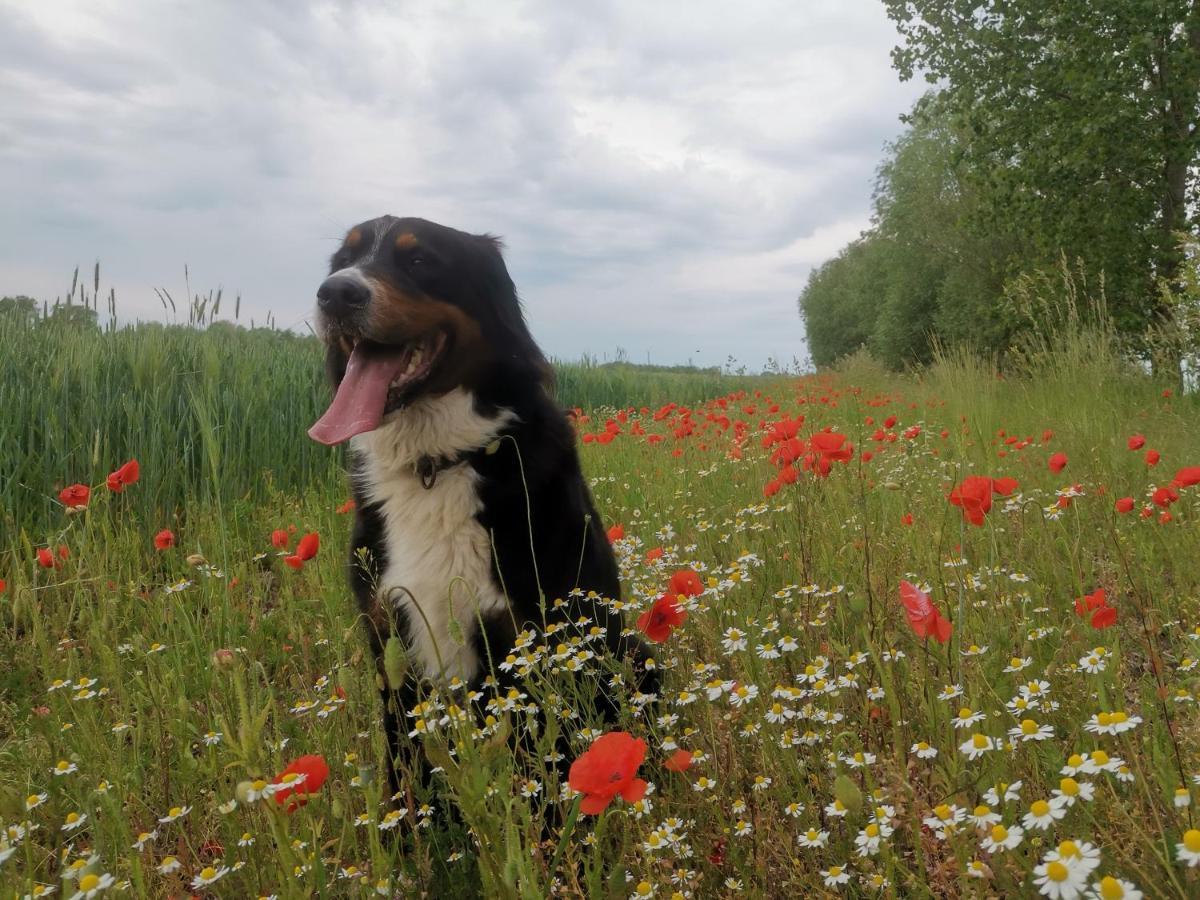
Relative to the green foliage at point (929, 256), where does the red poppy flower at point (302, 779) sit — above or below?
below

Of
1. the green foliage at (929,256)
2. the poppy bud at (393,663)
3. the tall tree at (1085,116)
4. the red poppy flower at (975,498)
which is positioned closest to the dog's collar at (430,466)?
the poppy bud at (393,663)

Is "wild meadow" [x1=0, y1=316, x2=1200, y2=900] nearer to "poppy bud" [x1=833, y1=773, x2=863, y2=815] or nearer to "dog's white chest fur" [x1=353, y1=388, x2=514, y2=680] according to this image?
"poppy bud" [x1=833, y1=773, x2=863, y2=815]

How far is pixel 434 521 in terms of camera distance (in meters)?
2.54

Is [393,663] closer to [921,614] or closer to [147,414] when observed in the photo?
[921,614]

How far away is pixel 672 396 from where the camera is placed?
19.7 metres

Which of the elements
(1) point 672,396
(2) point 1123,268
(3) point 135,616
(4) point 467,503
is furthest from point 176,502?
(2) point 1123,268

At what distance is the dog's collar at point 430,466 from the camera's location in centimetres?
261

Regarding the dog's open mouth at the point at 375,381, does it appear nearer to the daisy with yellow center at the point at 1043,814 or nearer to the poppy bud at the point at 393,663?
the poppy bud at the point at 393,663

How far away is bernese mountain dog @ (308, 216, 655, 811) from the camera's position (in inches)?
94.0

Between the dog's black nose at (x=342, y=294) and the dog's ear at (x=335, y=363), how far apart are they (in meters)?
0.35

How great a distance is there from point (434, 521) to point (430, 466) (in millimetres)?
201

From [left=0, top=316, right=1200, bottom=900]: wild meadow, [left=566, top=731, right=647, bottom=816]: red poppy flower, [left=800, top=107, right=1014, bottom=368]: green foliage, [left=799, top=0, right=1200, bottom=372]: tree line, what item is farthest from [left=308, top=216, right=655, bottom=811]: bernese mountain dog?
[left=800, top=107, right=1014, bottom=368]: green foliage

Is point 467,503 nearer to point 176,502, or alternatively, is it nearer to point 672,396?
point 176,502

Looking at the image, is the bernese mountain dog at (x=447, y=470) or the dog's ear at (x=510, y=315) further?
the dog's ear at (x=510, y=315)
